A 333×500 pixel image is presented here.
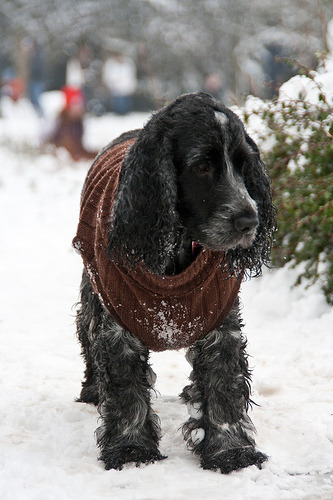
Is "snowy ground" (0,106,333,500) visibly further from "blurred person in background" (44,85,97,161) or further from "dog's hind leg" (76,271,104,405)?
"blurred person in background" (44,85,97,161)

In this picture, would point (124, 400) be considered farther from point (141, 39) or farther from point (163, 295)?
point (141, 39)

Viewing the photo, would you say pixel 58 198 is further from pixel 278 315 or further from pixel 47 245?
pixel 278 315

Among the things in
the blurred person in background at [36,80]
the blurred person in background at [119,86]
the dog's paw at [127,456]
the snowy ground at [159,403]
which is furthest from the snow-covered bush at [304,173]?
the blurred person in background at [119,86]

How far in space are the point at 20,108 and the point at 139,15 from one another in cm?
688

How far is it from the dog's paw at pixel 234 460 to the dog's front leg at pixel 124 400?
10.5 inches

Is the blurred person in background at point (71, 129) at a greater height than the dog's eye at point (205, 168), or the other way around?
the dog's eye at point (205, 168)

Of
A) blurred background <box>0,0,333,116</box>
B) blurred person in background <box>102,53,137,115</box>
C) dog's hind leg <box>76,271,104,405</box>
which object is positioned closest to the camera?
dog's hind leg <box>76,271,104,405</box>

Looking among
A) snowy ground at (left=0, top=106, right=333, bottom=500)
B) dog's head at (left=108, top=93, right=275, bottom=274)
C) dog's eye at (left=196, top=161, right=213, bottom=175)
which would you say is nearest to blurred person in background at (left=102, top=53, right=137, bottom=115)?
snowy ground at (left=0, top=106, right=333, bottom=500)

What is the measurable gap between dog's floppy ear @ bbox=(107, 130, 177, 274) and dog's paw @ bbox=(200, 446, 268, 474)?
0.97 metres

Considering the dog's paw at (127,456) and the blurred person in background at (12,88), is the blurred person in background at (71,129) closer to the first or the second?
the blurred person in background at (12,88)

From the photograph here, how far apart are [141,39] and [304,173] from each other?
1007 inches

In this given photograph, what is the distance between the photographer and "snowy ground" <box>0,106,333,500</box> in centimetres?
316

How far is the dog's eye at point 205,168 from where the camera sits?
10.5 ft

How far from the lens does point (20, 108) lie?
27781mm
